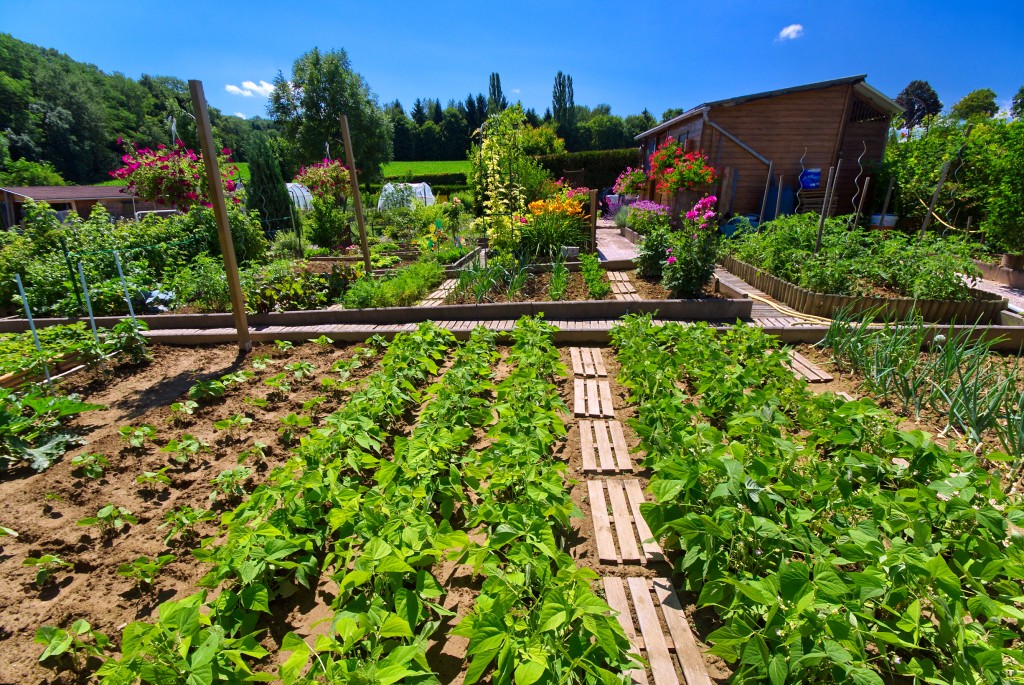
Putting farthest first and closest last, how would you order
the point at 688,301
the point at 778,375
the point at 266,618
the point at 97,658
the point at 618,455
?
the point at 688,301
the point at 778,375
the point at 618,455
the point at 266,618
the point at 97,658

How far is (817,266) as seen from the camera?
5727mm

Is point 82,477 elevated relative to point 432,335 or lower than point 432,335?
lower

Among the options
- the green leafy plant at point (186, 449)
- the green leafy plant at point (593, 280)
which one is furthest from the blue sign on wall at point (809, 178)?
the green leafy plant at point (186, 449)


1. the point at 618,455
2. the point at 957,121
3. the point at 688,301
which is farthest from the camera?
the point at 957,121

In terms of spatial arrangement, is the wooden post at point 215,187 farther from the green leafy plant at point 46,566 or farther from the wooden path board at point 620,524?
the wooden path board at point 620,524

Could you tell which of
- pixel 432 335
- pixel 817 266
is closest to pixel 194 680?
pixel 432 335

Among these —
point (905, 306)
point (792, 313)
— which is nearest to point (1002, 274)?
point (905, 306)

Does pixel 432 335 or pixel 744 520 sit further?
pixel 432 335

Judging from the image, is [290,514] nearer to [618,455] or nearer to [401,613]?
[401,613]

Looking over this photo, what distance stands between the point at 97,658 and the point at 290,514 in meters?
0.81

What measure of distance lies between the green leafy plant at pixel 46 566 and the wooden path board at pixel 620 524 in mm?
2440

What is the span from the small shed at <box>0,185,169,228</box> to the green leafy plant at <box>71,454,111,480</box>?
27535 mm

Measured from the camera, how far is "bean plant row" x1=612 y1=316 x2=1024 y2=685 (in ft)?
4.32

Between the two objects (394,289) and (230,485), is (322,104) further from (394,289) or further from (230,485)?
(230,485)
